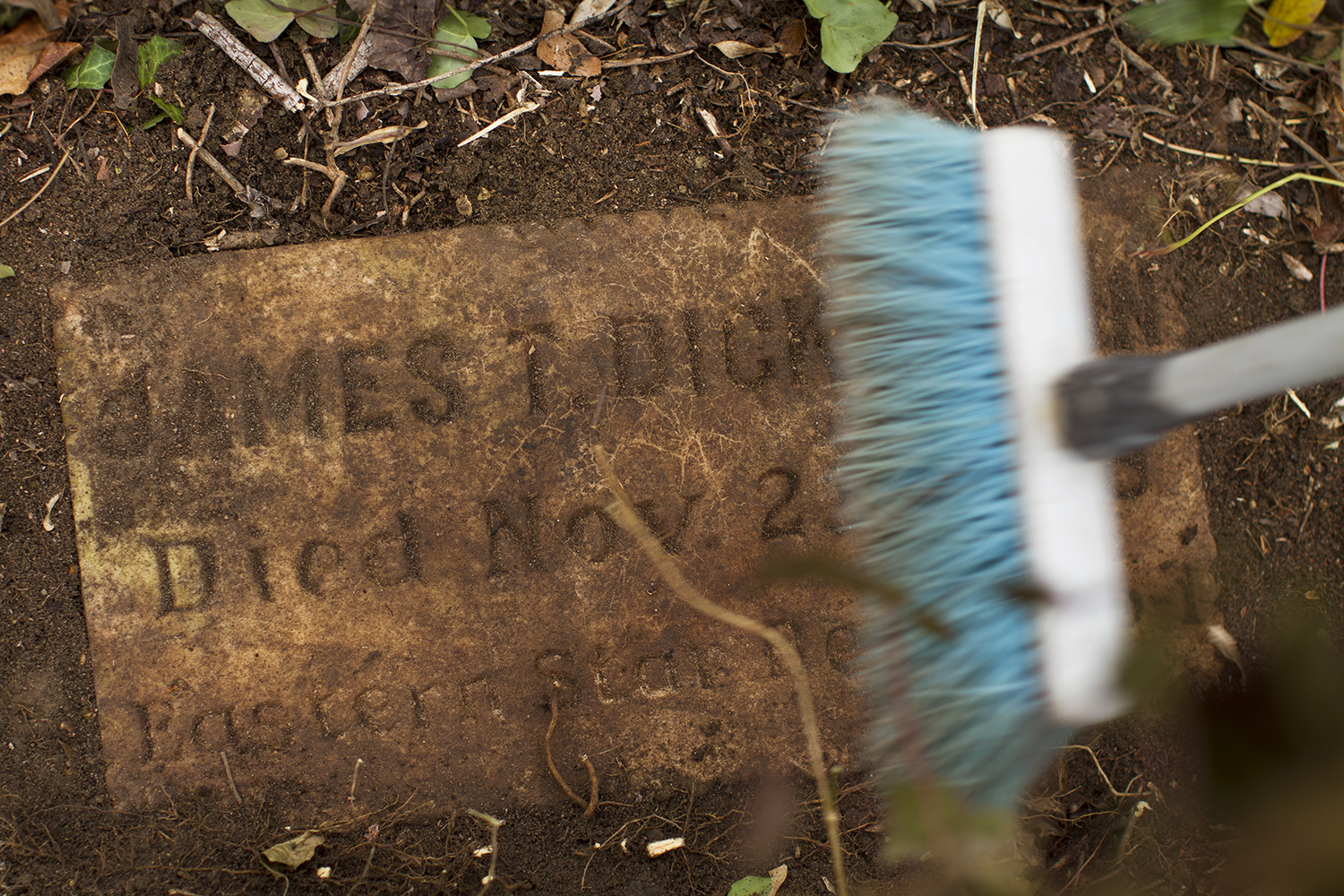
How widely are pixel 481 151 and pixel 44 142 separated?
969mm

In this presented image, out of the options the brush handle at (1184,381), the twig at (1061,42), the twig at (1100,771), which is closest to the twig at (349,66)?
the twig at (1061,42)

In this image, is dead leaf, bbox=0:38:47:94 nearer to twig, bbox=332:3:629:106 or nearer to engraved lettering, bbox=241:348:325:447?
twig, bbox=332:3:629:106

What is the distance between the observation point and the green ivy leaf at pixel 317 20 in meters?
1.75

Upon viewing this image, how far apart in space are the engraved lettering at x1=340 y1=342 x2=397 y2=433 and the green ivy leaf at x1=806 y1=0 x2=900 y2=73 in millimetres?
1187

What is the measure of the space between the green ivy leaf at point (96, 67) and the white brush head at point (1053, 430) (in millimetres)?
1853

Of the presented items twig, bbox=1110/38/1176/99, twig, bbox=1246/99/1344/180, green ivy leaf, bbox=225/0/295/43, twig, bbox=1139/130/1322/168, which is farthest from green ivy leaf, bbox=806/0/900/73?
green ivy leaf, bbox=225/0/295/43

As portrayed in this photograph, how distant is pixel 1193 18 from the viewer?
1.30 metres

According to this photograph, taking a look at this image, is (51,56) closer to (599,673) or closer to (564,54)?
(564,54)

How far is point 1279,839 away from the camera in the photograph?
706 mm

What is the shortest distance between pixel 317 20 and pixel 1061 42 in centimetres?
169

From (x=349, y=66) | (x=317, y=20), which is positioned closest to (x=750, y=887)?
(x=349, y=66)

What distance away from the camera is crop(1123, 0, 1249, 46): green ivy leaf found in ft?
4.20

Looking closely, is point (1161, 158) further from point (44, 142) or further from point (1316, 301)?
point (44, 142)

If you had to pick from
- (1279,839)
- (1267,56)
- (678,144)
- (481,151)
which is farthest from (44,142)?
(1267,56)
